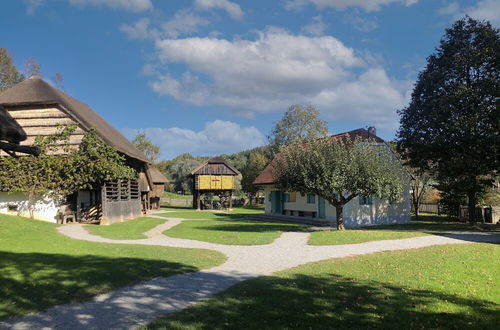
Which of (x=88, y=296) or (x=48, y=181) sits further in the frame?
(x=48, y=181)

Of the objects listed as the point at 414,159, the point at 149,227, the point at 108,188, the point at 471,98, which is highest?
the point at 471,98

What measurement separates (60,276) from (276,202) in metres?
24.1

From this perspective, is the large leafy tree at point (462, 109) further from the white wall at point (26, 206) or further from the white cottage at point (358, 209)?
the white wall at point (26, 206)

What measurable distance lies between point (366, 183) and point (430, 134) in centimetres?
786

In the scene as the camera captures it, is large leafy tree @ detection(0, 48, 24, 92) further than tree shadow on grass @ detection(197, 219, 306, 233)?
Yes

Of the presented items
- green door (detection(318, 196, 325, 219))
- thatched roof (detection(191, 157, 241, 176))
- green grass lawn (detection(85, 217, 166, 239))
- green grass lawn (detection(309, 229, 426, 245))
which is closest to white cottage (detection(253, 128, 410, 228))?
green door (detection(318, 196, 325, 219))

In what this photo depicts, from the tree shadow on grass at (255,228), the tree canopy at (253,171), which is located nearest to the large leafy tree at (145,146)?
the tree canopy at (253,171)

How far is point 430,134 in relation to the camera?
2183cm

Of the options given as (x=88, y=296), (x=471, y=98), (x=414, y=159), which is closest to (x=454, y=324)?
(x=88, y=296)

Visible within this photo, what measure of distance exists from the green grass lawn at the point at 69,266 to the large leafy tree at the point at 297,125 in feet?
112

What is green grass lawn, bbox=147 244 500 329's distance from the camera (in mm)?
5269

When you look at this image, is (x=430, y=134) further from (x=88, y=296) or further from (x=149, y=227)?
(x=88, y=296)

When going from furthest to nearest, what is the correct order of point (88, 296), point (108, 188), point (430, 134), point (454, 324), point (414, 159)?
point (108, 188) → point (414, 159) → point (430, 134) → point (88, 296) → point (454, 324)

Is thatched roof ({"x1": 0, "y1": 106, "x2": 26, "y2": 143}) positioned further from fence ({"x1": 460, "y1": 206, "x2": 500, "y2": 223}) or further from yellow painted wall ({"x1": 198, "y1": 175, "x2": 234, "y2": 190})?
yellow painted wall ({"x1": 198, "y1": 175, "x2": 234, "y2": 190})
